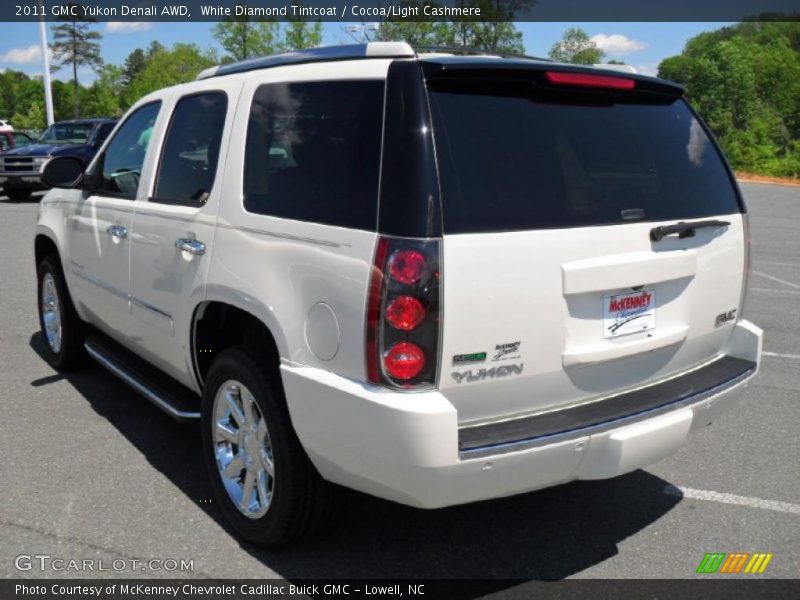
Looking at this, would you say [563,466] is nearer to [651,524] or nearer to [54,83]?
[651,524]

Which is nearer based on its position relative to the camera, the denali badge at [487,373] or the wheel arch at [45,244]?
the denali badge at [487,373]

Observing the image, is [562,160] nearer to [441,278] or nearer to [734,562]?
[441,278]

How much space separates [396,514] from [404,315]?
1.43 meters

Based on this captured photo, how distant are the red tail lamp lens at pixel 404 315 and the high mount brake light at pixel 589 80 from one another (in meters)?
1.05

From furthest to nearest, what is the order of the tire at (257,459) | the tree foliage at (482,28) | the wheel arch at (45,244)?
the tree foliage at (482,28), the wheel arch at (45,244), the tire at (257,459)

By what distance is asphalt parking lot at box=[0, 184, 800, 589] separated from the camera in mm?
3219

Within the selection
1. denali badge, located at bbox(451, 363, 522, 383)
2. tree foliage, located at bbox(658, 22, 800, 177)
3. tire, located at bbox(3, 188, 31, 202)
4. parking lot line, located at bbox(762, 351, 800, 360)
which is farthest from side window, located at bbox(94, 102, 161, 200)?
tree foliage, located at bbox(658, 22, 800, 177)

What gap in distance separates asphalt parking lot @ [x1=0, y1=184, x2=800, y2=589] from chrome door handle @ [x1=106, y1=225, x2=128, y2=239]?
1.16 meters

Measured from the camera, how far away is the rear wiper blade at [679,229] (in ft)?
9.96

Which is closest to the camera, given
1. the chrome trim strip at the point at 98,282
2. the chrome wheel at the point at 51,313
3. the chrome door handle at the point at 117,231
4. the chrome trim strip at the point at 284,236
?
the chrome trim strip at the point at 284,236

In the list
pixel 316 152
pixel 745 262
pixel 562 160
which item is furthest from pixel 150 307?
pixel 745 262

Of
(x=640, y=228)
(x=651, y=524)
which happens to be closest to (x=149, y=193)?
(x=640, y=228)

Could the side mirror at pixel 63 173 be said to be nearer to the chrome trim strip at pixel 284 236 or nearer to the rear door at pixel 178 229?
the rear door at pixel 178 229

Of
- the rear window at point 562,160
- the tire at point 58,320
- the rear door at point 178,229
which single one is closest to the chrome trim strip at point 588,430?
the rear window at point 562,160
